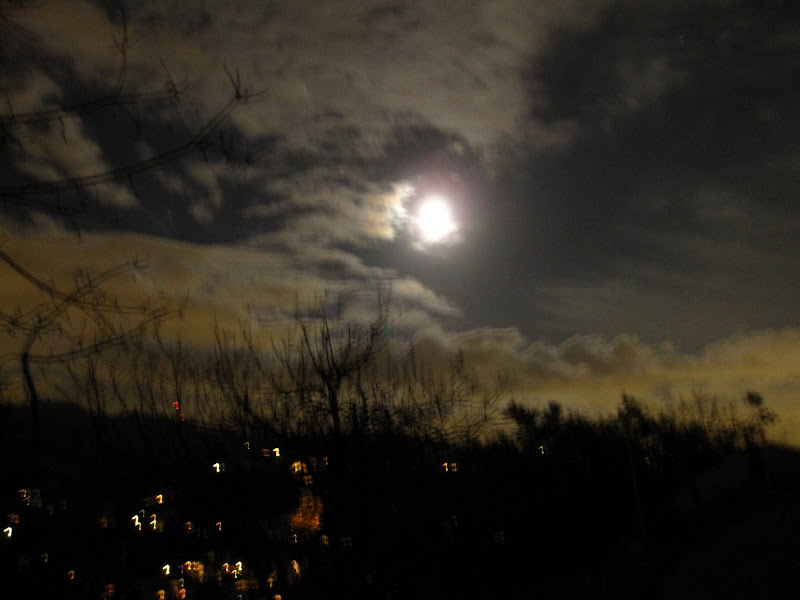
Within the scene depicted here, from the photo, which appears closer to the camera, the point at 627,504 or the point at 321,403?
the point at 321,403

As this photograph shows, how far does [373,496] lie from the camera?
13.0 metres

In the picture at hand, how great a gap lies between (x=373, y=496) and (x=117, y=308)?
434 inches

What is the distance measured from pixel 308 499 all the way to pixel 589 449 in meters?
17.9

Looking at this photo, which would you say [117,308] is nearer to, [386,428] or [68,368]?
[68,368]

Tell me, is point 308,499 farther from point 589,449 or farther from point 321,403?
point 589,449

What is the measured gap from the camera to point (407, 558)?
47.2 ft

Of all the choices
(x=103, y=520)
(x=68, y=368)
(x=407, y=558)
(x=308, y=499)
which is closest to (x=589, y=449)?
(x=407, y=558)

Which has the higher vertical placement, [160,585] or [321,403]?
[321,403]

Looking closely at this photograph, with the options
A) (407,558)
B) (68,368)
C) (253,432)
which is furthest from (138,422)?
(68,368)

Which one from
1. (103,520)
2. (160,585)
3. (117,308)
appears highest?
(117,308)

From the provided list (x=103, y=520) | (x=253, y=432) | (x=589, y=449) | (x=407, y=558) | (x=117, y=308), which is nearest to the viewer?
(x=117, y=308)

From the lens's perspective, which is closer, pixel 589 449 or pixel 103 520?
pixel 103 520

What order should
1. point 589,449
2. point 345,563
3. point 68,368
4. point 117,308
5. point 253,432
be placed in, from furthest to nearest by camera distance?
point 589,449, point 253,432, point 345,563, point 68,368, point 117,308

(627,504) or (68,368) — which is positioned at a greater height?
(68,368)
